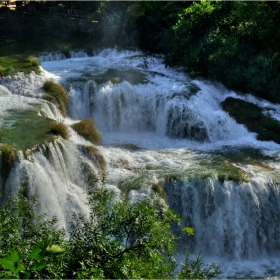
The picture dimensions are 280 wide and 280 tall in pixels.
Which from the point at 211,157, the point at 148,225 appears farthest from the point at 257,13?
the point at 148,225

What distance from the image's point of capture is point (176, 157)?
20.0 m

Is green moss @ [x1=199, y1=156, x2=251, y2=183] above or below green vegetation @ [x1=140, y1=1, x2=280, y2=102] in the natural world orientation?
below

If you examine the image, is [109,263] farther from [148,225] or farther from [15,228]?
[15,228]

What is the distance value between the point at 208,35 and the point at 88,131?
11436 millimetres

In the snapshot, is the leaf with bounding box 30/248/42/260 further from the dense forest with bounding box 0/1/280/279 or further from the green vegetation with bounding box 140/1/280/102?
the green vegetation with bounding box 140/1/280/102

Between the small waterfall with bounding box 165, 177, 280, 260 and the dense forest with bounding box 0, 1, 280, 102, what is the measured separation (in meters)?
9.17

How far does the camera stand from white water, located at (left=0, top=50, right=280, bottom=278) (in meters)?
16.7

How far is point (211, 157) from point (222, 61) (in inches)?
324

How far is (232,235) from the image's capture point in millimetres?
17422

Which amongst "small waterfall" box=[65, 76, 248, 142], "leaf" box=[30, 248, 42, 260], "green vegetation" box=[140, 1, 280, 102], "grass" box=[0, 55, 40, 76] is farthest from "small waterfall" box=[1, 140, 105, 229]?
"green vegetation" box=[140, 1, 280, 102]

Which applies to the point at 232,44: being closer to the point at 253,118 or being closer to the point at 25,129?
the point at 253,118

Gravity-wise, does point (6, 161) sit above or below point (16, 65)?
below

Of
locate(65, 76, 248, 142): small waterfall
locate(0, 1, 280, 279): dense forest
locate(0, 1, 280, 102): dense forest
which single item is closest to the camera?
locate(0, 1, 280, 279): dense forest

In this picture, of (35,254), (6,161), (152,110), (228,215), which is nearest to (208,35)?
(152,110)
